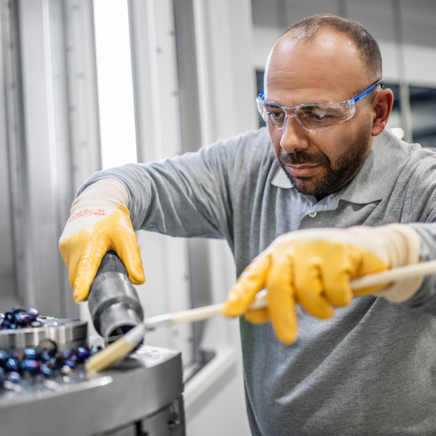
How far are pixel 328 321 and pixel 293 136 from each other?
0.45 m

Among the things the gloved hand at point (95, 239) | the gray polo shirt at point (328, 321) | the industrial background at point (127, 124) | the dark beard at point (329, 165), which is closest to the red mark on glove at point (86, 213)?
the gloved hand at point (95, 239)

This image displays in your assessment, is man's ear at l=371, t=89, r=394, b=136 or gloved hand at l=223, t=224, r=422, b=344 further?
man's ear at l=371, t=89, r=394, b=136

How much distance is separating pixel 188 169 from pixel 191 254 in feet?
2.83

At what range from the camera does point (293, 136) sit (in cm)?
106

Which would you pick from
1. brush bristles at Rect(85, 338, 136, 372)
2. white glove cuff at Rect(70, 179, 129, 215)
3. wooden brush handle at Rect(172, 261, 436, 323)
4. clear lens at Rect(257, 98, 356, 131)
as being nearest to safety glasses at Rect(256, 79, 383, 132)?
clear lens at Rect(257, 98, 356, 131)

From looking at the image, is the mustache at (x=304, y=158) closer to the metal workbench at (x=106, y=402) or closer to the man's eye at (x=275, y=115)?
the man's eye at (x=275, y=115)

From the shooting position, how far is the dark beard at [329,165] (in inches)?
42.9

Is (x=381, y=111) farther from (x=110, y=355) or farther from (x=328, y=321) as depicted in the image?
(x=110, y=355)

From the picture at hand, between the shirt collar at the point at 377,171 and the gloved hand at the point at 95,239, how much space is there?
468 millimetres

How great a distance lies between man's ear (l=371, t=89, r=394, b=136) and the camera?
1146mm

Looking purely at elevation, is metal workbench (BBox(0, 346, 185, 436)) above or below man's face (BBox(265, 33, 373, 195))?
below

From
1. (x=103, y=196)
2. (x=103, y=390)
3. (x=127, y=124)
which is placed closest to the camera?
(x=103, y=390)

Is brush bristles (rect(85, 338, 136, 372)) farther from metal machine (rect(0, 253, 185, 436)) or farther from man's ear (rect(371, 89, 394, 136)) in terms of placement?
man's ear (rect(371, 89, 394, 136))

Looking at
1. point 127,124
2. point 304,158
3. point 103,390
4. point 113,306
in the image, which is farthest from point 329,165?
point 127,124
